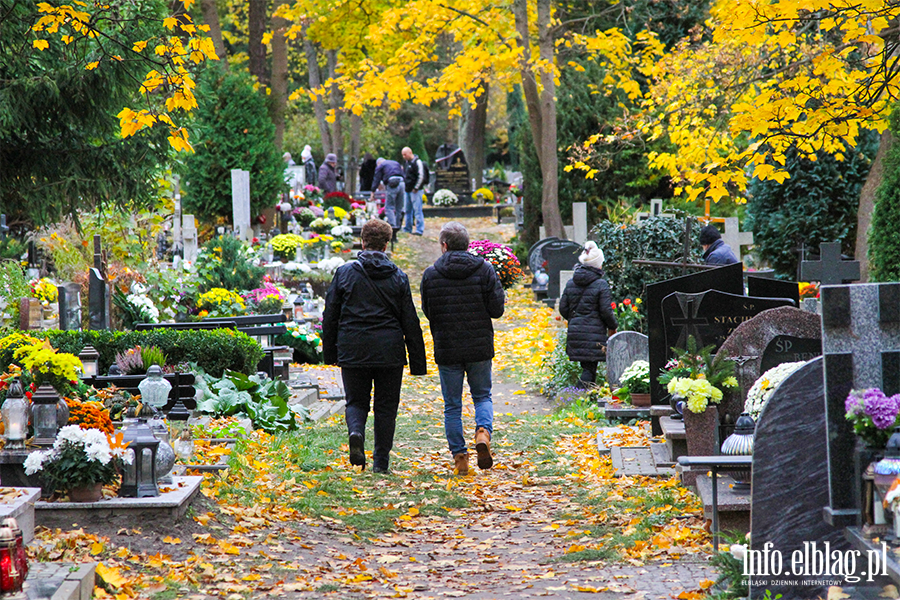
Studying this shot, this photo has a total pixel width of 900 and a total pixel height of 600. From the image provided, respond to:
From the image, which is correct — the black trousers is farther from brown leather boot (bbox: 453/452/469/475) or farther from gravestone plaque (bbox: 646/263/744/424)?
gravestone plaque (bbox: 646/263/744/424)

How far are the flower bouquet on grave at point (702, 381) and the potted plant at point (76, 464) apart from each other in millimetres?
3540

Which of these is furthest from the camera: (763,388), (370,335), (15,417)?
(370,335)

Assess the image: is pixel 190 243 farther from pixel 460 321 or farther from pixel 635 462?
pixel 635 462

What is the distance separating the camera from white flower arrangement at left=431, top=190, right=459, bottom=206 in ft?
119

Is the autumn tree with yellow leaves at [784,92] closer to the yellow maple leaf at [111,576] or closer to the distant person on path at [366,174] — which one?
the yellow maple leaf at [111,576]

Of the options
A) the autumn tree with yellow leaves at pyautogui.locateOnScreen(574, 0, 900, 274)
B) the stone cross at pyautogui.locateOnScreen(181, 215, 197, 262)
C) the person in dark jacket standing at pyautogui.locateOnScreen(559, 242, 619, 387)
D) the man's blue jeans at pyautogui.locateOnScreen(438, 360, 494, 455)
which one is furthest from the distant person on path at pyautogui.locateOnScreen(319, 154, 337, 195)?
the man's blue jeans at pyautogui.locateOnScreen(438, 360, 494, 455)

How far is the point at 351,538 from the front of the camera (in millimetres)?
6496

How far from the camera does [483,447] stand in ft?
26.8

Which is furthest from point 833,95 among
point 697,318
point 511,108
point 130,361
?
point 511,108

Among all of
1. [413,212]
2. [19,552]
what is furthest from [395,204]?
Result: [19,552]

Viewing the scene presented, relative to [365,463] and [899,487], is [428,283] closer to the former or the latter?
[365,463]

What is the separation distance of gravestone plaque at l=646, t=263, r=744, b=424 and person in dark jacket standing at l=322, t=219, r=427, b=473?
1.94 metres

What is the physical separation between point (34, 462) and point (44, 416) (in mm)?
352

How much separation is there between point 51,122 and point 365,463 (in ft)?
16.3
